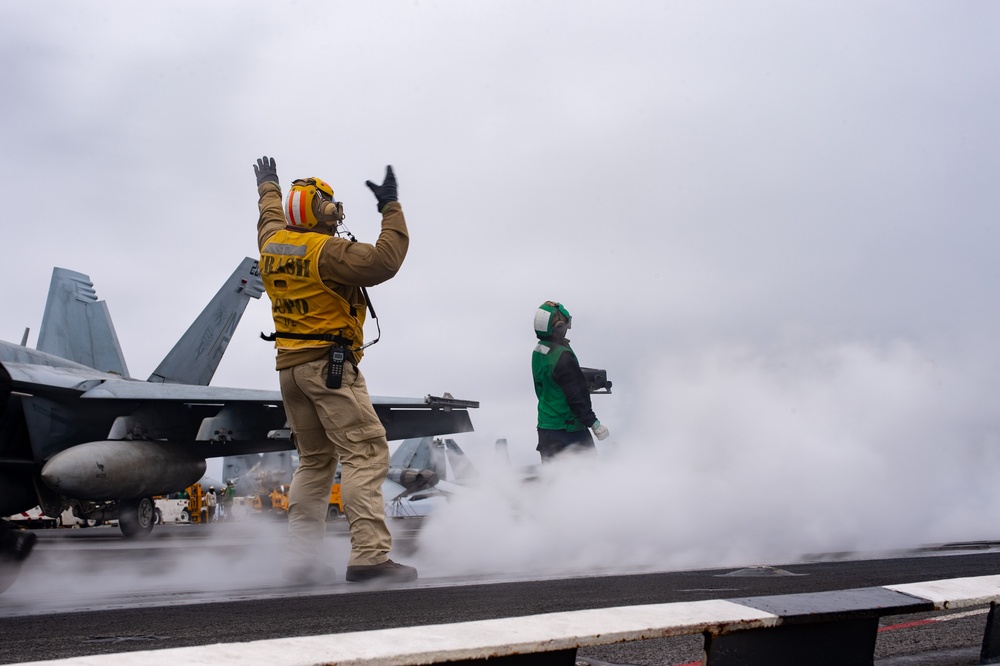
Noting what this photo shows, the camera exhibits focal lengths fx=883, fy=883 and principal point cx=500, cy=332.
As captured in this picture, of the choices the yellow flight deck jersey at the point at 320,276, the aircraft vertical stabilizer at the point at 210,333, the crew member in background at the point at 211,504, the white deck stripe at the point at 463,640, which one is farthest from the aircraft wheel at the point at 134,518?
the crew member in background at the point at 211,504

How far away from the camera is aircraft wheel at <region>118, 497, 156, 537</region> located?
14891 millimetres

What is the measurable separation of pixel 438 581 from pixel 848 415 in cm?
413

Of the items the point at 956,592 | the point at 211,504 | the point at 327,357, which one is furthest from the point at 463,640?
the point at 211,504

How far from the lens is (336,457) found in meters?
4.99

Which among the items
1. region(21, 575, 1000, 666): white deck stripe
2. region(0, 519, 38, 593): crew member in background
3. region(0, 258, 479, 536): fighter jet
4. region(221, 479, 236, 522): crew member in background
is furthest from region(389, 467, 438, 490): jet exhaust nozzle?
region(21, 575, 1000, 666): white deck stripe

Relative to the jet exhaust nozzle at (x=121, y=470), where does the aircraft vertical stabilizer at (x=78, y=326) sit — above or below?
above

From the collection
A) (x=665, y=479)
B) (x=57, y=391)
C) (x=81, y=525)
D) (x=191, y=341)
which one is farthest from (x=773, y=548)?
(x=81, y=525)

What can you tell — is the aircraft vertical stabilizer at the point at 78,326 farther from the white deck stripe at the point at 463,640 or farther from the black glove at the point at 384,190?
the white deck stripe at the point at 463,640

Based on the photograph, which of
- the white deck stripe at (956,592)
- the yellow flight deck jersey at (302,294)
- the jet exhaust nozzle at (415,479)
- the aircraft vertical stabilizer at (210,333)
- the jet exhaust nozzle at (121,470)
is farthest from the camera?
the jet exhaust nozzle at (415,479)

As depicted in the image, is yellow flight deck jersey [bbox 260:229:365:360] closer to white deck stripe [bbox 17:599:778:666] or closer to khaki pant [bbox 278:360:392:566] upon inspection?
khaki pant [bbox 278:360:392:566]

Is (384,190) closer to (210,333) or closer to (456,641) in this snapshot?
(456,641)

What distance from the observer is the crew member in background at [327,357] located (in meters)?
4.51

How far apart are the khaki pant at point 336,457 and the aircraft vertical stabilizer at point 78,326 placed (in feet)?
40.5

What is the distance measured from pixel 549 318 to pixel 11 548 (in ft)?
16.3
